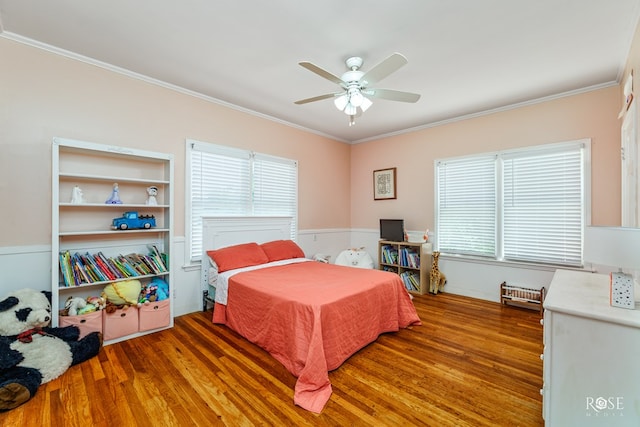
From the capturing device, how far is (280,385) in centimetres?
197

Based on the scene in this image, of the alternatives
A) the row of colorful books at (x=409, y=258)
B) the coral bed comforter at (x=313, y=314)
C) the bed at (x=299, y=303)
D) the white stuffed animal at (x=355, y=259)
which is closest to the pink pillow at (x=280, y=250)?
the bed at (x=299, y=303)

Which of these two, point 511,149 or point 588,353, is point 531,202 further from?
point 588,353

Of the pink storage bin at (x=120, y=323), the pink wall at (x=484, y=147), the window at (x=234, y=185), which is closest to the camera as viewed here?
the pink storage bin at (x=120, y=323)

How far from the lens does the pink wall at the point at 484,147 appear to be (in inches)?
120

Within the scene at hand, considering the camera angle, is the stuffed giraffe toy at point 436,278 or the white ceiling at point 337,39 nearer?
the white ceiling at point 337,39

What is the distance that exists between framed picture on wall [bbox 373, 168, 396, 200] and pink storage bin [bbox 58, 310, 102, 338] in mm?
4195

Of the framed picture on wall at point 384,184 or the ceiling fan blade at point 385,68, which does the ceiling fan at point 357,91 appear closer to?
the ceiling fan blade at point 385,68

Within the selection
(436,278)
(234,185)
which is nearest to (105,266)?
(234,185)

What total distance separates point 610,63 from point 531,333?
2.73m

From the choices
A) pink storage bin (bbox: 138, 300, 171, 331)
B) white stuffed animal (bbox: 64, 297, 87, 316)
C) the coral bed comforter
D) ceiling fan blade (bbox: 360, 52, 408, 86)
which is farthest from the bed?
ceiling fan blade (bbox: 360, 52, 408, 86)

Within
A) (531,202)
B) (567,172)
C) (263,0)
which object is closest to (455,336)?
(531,202)

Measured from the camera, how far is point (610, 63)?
2.63 meters

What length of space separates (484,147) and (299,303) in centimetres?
345

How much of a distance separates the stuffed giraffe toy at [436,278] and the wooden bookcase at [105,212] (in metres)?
3.51
